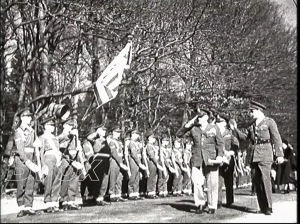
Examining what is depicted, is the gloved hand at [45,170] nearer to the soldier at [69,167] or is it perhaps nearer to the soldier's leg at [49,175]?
the soldier's leg at [49,175]

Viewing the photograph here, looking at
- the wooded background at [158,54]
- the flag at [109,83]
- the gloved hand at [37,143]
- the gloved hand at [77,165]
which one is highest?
the wooded background at [158,54]

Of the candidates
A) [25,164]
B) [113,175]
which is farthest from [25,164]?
[113,175]

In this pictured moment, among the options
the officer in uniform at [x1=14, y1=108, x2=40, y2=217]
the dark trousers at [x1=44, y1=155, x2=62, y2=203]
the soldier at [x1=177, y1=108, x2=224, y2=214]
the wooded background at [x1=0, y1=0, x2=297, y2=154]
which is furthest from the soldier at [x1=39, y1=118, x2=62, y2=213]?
the wooded background at [x1=0, y1=0, x2=297, y2=154]

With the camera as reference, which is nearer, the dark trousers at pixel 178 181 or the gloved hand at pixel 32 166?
the gloved hand at pixel 32 166

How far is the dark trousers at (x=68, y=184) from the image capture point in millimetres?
10570

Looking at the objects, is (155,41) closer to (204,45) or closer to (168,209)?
(204,45)

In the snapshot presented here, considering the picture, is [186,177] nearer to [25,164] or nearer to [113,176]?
[113,176]

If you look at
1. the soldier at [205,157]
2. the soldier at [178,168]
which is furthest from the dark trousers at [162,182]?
the soldier at [205,157]

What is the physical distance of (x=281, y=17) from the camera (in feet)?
83.4

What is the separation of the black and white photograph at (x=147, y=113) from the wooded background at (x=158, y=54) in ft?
0.22

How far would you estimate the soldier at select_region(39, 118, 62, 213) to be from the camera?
1012 centimetres

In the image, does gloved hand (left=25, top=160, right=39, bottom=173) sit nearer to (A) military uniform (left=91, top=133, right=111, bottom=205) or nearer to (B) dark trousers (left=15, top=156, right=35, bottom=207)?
(B) dark trousers (left=15, top=156, right=35, bottom=207)

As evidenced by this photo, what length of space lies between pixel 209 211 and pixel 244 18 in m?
15.5

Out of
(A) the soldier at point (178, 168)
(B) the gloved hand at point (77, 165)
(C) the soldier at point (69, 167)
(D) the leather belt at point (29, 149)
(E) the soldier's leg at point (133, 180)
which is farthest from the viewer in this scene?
(A) the soldier at point (178, 168)
